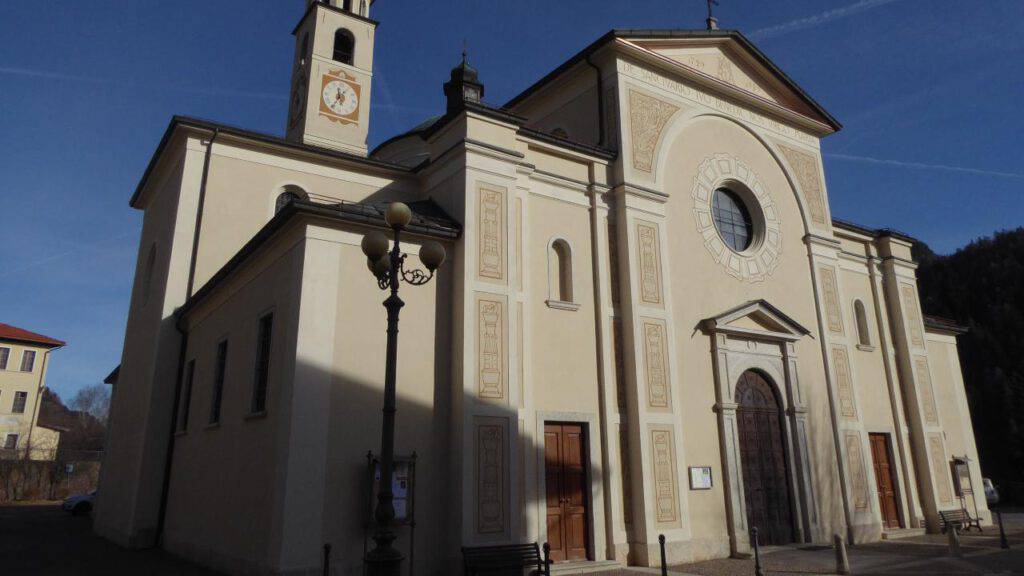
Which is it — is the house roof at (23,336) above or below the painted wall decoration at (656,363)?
above

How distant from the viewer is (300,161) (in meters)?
15.0

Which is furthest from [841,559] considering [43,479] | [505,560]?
[43,479]

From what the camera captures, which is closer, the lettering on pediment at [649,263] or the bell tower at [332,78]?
the lettering on pediment at [649,263]

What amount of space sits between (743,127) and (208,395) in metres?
13.3

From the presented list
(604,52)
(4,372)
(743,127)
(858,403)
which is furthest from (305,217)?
(4,372)

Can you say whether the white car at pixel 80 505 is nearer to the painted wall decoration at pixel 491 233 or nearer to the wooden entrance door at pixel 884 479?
the painted wall decoration at pixel 491 233

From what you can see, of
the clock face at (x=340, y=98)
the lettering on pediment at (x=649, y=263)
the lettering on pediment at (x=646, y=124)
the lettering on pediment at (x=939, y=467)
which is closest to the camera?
the lettering on pediment at (x=649, y=263)

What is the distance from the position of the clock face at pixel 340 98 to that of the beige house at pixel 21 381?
3746 cm

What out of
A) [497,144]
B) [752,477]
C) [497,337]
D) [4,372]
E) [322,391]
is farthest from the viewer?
[4,372]

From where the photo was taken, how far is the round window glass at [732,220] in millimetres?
15617

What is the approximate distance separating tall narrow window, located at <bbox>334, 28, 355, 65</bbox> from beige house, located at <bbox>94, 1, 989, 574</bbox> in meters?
1.44

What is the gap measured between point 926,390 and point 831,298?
4266 mm

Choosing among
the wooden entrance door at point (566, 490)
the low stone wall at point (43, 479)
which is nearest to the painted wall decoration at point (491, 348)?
the wooden entrance door at point (566, 490)

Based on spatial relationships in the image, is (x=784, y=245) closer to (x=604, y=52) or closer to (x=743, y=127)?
(x=743, y=127)
